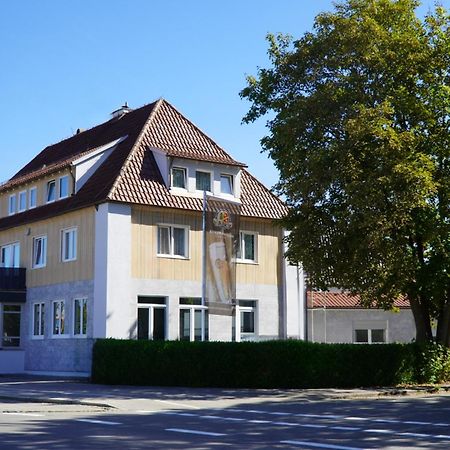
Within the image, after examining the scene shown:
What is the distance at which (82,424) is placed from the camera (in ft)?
50.1

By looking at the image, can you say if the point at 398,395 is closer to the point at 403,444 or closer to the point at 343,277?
the point at 343,277

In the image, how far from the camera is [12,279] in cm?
3503

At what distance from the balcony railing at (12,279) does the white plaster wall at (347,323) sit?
57.5ft

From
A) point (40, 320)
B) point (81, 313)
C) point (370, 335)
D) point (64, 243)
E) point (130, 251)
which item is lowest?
point (370, 335)

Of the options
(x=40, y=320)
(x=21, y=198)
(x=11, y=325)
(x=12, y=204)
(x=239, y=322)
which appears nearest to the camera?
(x=40, y=320)

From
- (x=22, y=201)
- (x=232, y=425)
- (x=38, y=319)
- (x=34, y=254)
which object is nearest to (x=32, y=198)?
(x=22, y=201)

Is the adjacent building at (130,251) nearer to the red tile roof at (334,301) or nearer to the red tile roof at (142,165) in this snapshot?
the red tile roof at (142,165)

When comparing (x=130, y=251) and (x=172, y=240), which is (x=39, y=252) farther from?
(x=172, y=240)

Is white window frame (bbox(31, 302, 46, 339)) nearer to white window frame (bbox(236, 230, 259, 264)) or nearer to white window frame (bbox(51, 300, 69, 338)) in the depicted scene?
white window frame (bbox(51, 300, 69, 338))

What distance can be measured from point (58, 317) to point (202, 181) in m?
8.21

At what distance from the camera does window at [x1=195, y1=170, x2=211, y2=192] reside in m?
33.8

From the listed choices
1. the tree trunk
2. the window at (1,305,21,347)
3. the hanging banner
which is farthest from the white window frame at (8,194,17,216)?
the tree trunk

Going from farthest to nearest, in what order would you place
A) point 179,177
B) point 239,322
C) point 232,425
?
point 239,322 → point 179,177 → point 232,425

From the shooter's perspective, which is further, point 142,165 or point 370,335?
point 370,335
